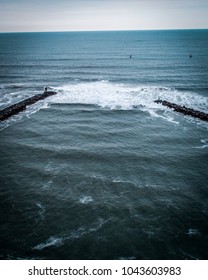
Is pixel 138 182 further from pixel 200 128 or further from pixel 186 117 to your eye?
pixel 186 117

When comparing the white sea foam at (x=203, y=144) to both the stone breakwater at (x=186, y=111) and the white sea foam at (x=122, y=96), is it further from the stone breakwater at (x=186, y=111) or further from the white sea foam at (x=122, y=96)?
the white sea foam at (x=122, y=96)

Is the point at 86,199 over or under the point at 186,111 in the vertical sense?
under

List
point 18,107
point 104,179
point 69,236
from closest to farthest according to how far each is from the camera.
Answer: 1. point 69,236
2. point 104,179
3. point 18,107

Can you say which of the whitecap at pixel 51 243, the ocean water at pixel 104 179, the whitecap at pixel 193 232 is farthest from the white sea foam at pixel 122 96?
the whitecap at pixel 51 243

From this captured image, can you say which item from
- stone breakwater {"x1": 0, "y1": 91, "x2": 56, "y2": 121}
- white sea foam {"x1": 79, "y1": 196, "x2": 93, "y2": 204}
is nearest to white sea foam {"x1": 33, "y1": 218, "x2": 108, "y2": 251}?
white sea foam {"x1": 79, "y1": 196, "x2": 93, "y2": 204}

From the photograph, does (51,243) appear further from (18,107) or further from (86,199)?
(18,107)

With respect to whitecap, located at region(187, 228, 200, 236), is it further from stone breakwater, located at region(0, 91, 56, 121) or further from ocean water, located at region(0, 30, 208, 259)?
stone breakwater, located at region(0, 91, 56, 121)

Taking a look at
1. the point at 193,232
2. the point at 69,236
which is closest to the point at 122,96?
the point at 193,232
